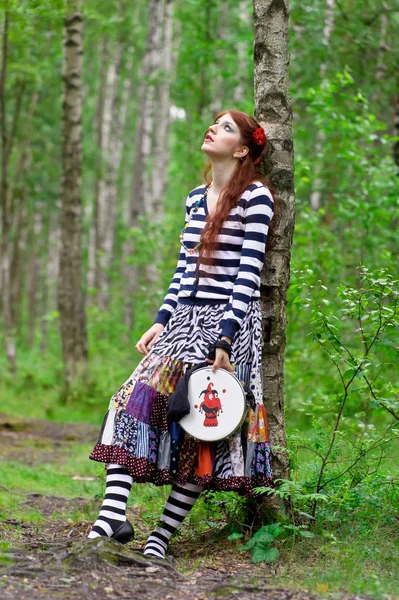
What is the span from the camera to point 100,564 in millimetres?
3943

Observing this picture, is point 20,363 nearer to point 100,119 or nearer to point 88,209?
point 100,119

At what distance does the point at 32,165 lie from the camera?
2652 centimetres

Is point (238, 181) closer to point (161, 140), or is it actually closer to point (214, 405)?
point (214, 405)

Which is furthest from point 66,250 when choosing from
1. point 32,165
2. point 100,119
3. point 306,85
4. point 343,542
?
point 32,165

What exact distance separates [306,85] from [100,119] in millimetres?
A: 11166

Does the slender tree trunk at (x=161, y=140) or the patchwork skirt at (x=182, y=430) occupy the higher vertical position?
the slender tree trunk at (x=161, y=140)

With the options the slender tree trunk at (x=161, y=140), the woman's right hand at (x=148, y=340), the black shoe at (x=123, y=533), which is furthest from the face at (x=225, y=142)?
the slender tree trunk at (x=161, y=140)

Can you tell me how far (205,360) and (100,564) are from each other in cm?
123

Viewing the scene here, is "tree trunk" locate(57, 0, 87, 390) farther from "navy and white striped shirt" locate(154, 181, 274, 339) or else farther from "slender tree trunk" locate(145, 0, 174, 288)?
"navy and white striped shirt" locate(154, 181, 274, 339)

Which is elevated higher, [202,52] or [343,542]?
[202,52]

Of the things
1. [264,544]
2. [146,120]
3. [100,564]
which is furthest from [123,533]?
[146,120]

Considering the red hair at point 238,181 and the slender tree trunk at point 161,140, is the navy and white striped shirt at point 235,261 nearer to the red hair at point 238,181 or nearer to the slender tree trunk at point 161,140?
the red hair at point 238,181

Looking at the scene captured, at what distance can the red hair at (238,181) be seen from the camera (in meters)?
4.62

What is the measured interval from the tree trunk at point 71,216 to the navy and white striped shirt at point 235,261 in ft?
26.9
